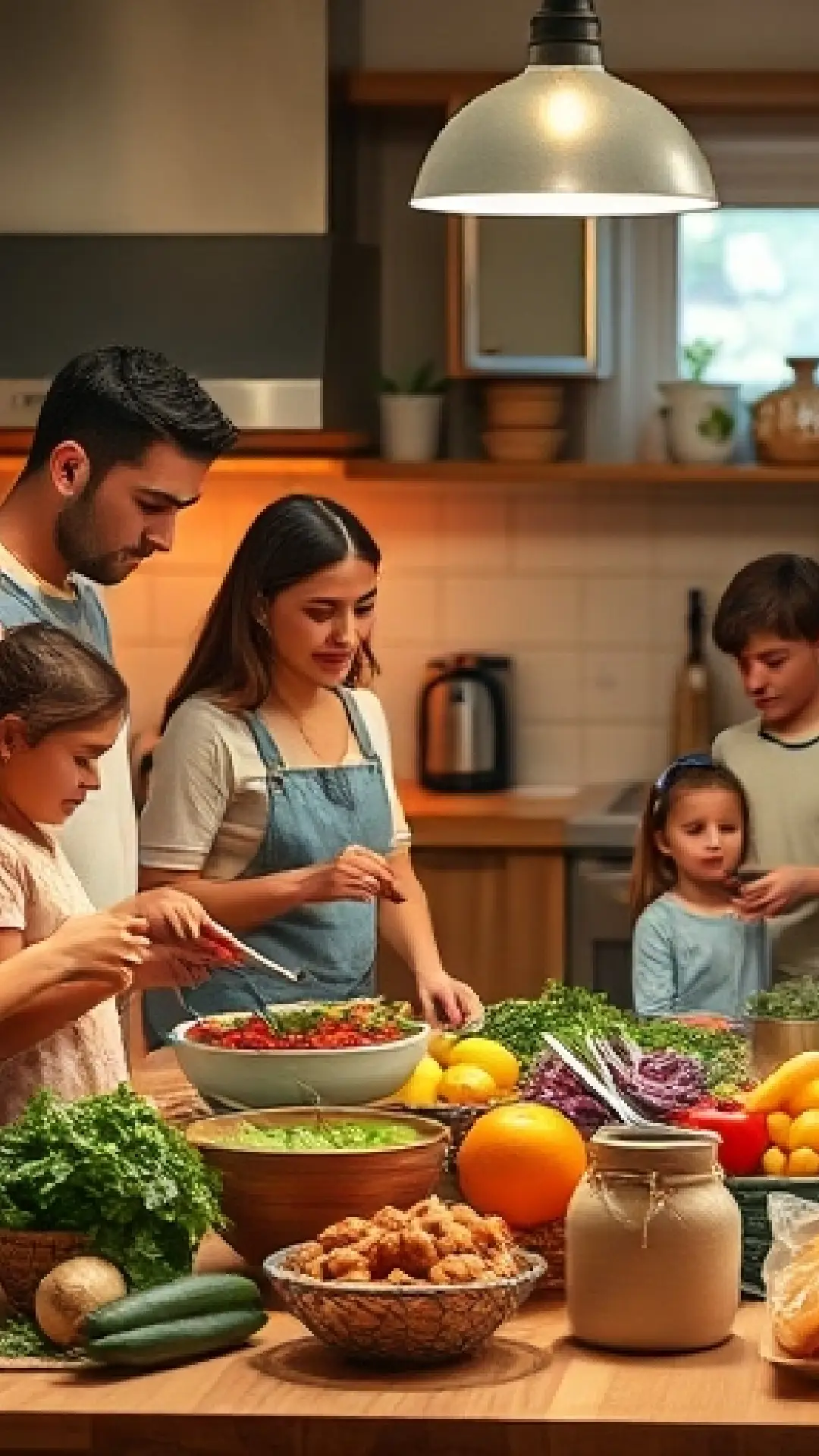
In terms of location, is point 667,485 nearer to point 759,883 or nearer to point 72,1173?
point 759,883

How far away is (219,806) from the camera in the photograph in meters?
3.61

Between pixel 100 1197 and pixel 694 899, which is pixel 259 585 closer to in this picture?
pixel 694 899

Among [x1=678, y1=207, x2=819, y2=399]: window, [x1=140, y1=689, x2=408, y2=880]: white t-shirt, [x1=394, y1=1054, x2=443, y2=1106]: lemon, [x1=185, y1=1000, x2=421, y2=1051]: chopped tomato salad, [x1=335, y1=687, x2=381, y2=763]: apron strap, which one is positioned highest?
[x1=678, y1=207, x2=819, y2=399]: window

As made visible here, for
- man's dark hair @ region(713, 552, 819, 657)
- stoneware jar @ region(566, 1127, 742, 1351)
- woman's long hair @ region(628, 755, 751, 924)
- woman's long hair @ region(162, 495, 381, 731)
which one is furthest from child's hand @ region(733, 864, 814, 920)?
stoneware jar @ region(566, 1127, 742, 1351)

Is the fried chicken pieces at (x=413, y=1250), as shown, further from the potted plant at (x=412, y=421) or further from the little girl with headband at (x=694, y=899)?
the potted plant at (x=412, y=421)

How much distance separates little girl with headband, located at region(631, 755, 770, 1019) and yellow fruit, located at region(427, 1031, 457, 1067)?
0.97 m

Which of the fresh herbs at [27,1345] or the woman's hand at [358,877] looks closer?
the fresh herbs at [27,1345]

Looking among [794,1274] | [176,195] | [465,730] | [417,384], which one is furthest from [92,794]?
[417,384]

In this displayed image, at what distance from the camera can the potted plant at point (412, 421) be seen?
5730 mm

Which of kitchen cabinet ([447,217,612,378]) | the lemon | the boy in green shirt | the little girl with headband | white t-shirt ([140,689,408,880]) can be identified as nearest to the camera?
the lemon

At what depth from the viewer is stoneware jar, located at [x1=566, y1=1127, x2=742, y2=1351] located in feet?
7.16

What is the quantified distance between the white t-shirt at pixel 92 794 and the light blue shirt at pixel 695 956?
845 millimetres

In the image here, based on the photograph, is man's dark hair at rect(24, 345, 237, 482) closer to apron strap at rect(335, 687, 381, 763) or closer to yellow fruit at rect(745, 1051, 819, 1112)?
apron strap at rect(335, 687, 381, 763)

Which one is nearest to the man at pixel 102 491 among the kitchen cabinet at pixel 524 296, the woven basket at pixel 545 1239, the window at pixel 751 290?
the woven basket at pixel 545 1239
